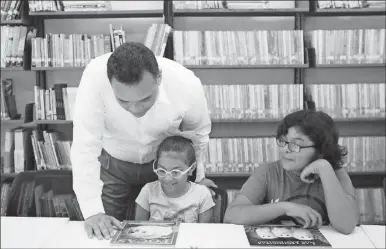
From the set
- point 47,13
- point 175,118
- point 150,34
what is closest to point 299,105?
point 150,34

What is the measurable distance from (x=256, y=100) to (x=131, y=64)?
1.98 metres

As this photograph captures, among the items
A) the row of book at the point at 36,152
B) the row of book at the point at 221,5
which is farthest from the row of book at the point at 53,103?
the row of book at the point at 221,5

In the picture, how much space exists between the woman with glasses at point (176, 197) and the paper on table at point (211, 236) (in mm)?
309

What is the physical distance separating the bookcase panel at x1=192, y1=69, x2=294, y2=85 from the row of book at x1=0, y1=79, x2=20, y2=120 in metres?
1.44

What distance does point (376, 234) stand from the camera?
144 cm

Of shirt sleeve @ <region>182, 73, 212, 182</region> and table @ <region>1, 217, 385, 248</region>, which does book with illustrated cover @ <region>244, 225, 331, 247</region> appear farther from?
shirt sleeve @ <region>182, 73, 212, 182</region>

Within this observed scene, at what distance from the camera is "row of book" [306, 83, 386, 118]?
328 centimetres

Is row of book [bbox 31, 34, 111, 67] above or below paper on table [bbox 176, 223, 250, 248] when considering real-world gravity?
above

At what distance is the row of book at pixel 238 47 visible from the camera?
10.6 feet

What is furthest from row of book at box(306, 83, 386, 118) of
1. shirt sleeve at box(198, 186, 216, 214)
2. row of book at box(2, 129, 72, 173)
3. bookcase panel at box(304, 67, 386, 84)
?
row of book at box(2, 129, 72, 173)

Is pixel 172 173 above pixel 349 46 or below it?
below

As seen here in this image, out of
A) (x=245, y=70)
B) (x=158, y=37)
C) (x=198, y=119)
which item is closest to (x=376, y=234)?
(x=198, y=119)

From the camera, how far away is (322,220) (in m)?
1.58

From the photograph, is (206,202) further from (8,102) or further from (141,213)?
(8,102)
